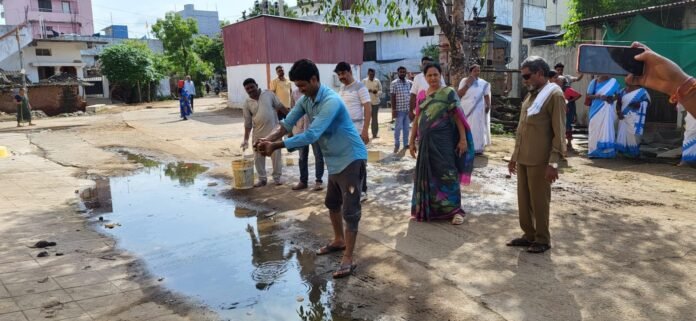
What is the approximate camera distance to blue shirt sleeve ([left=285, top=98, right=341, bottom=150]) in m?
3.88

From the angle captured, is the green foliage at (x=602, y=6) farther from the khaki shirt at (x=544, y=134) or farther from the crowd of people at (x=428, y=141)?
the khaki shirt at (x=544, y=134)

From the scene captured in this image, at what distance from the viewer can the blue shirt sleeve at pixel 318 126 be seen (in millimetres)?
3883

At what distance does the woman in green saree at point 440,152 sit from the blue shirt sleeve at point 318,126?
1429mm

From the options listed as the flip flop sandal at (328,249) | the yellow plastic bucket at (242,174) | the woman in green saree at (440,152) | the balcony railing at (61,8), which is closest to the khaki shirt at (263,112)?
the yellow plastic bucket at (242,174)

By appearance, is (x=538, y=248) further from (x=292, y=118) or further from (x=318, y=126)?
(x=292, y=118)

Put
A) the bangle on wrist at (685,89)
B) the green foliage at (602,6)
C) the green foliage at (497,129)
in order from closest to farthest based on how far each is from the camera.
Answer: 1. the bangle on wrist at (685,89)
2. the green foliage at (497,129)
3. the green foliage at (602,6)

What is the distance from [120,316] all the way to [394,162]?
630 cm

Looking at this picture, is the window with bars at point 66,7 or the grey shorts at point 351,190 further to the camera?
the window with bars at point 66,7

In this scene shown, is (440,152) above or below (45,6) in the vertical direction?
below

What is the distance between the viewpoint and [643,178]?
24.5 ft

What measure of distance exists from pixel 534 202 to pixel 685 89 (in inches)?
104

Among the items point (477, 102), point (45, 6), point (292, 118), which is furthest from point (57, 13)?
point (292, 118)

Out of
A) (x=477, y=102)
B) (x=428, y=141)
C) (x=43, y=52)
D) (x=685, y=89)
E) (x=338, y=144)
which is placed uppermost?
(x=43, y=52)

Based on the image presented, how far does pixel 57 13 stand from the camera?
49.4m
